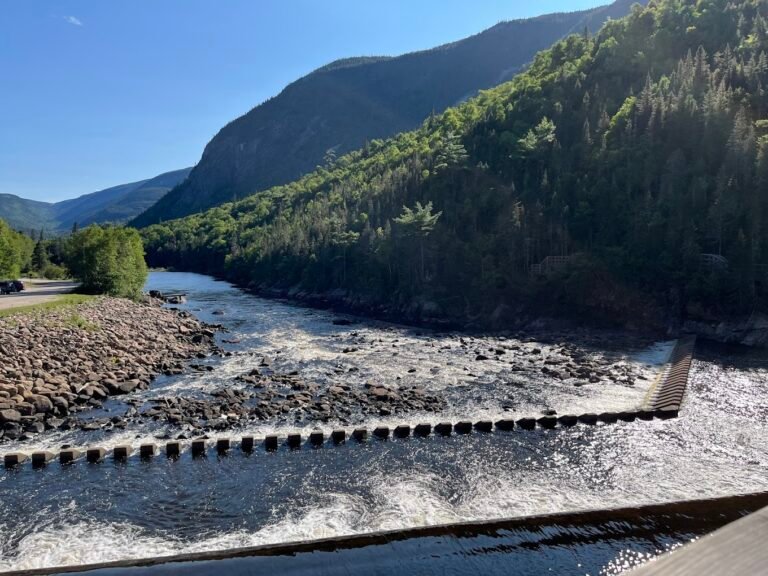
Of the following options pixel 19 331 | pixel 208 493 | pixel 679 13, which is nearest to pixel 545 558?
pixel 208 493

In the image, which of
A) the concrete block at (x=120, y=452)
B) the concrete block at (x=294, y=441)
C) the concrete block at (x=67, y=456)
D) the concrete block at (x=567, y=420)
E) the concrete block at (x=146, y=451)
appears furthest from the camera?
the concrete block at (x=567, y=420)

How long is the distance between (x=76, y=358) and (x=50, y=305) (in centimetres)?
1892

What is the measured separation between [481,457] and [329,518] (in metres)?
9.74

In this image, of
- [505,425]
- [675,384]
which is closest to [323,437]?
[505,425]

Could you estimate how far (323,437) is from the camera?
2967cm

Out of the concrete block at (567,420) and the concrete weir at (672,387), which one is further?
the concrete weir at (672,387)

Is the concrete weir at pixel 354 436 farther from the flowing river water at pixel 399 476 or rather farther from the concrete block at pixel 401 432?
the flowing river water at pixel 399 476

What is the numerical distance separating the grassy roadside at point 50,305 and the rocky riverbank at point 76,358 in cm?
107

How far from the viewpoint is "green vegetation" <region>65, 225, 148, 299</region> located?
80500mm

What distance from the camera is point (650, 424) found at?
32031 millimetres

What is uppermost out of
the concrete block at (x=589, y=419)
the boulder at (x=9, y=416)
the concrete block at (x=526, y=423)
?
the boulder at (x=9, y=416)

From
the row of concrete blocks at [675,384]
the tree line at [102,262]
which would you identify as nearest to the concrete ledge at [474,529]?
the row of concrete blocks at [675,384]

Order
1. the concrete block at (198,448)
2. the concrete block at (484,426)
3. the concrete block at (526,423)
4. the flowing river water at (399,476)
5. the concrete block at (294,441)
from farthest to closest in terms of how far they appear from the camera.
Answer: the concrete block at (526,423)
the concrete block at (484,426)
the concrete block at (294,441)
the concrete block at (198,448)
the flowing river water at (399,476)

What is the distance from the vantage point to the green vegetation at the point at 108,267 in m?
80.5
